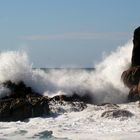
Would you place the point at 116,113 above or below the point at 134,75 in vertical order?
below

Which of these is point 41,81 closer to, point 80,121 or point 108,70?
point 108,70

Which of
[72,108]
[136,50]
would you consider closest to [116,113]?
[72,108]

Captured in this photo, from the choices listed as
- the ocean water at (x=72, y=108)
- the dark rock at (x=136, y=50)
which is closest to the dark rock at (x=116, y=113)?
the ocean water at (x=72, y=108)

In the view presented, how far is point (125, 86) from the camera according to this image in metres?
31.7

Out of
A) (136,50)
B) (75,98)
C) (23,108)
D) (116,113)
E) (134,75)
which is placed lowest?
(116,113)

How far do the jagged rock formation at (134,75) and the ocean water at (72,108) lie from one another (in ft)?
1.38

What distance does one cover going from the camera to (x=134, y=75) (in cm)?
3089

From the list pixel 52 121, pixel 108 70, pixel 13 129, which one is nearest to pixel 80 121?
pixel 52 121

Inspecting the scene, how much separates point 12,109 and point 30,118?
0.85m

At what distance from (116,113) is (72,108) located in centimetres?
258

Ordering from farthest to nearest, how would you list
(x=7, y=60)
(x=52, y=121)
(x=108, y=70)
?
(x=108, y=70)
(x=7, y=60)
(x=52, y=121)

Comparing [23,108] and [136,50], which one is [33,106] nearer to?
[23,108]

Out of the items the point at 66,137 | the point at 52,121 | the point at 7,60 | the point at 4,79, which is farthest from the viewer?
the point at 7,60

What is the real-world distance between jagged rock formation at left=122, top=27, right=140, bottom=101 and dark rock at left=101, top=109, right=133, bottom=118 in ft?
13.7
